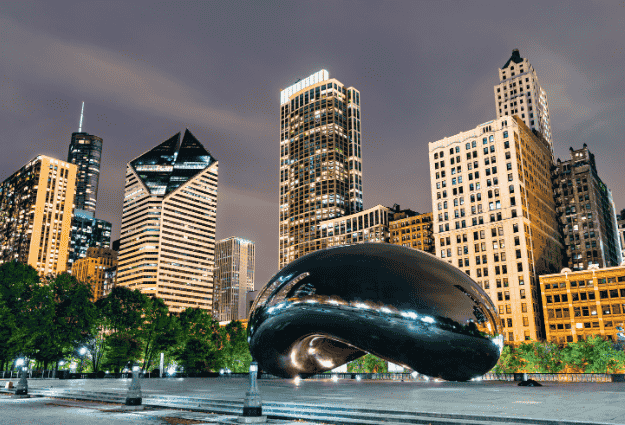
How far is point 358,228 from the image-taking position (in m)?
174

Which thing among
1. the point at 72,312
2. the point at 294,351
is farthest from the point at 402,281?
the point at 72,312

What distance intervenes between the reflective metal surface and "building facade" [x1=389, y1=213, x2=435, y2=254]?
13764 centimetres

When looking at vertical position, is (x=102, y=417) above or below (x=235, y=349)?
below

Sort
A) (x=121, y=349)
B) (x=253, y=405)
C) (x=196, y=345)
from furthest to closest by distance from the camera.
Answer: (x=196, y=345) < (x=121, y=349) < (x=253, y=405)

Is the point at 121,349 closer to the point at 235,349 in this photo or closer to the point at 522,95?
the point at 235,349

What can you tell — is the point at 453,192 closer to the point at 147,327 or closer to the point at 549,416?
the point at 147,327

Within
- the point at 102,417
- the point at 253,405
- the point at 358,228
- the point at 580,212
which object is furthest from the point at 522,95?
the point at 102,417

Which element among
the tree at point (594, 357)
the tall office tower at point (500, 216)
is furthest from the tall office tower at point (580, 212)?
the tree at point (594, 357)

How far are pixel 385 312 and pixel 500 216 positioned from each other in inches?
4220

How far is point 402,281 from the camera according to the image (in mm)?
11984

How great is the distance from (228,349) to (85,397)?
43.8m

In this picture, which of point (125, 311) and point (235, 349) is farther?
point (235, 349)

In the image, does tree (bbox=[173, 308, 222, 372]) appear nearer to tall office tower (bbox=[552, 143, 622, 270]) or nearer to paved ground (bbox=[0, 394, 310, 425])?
paved ground (bbox=[0, 394, 310, 425])

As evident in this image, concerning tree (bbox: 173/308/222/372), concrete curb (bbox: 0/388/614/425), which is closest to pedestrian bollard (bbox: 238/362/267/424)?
concrete curb (bbox: 0/388/614/425)
